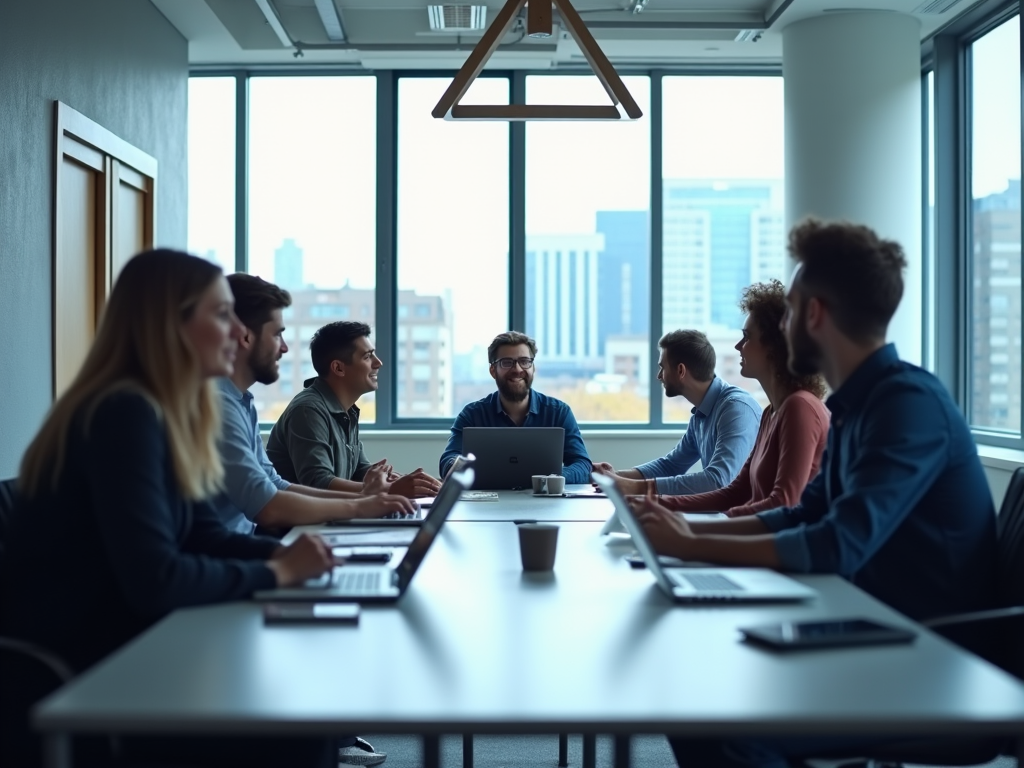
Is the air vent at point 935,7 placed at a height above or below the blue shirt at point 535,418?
above

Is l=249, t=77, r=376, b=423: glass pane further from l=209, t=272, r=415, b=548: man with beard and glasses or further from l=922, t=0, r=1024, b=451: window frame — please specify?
l=209, t=272, r=415, b=548: man with beard and glasses

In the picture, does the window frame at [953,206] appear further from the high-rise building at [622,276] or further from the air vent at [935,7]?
the high-rise building at [622,276]

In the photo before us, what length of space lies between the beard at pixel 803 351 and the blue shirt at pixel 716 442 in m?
1.79

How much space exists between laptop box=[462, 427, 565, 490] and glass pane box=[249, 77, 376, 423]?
321 cm

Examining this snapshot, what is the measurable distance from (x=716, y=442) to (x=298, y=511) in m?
2.01

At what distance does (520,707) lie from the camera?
4.17 feet

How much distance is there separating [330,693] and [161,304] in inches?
33.9

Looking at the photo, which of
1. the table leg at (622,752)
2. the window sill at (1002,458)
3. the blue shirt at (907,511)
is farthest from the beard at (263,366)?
the window sill at (1002,458)

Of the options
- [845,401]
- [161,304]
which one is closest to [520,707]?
[161,304]

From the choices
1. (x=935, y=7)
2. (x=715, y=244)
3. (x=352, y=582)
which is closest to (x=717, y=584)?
(x=352, y=582)

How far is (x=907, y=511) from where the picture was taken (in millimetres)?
2047

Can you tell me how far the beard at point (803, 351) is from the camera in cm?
229

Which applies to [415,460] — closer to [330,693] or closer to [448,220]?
[448,220]

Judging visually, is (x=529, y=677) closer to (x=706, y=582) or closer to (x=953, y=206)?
(x=706, y=582)
